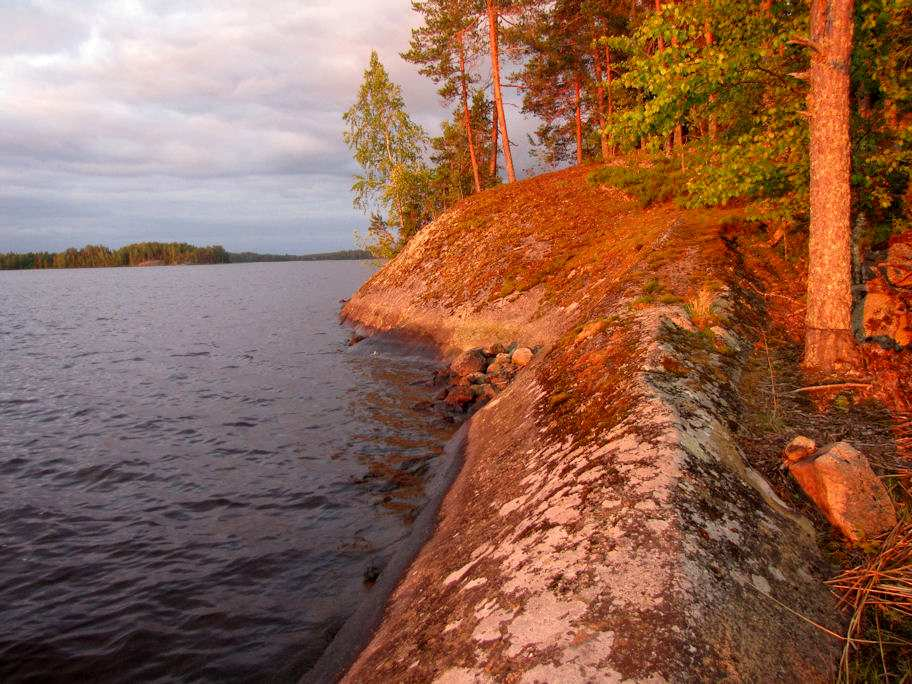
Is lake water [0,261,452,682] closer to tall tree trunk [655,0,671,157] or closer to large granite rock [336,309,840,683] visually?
large granite rock [336,309,840,683]

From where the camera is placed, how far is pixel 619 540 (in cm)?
354

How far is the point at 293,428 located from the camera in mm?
13602

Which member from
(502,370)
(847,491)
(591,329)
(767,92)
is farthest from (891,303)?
(502,370)

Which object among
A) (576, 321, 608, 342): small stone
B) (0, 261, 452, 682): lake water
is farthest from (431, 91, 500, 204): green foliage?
(576, 321, 608, 342): small stone

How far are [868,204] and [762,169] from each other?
2.27 meters

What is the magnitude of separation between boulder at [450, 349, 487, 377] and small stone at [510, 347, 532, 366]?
1.02 meters

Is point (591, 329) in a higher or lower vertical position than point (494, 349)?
higher

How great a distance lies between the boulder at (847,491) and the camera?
13.0ft

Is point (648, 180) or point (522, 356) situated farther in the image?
point (648, 180)

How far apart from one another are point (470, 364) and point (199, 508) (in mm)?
7634

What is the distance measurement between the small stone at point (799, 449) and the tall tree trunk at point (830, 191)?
9.85 feet

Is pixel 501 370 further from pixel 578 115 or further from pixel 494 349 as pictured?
pixel 578 115

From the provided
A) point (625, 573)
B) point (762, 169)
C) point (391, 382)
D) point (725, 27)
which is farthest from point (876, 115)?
point (391, 382)

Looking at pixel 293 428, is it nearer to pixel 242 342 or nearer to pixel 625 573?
pixel 625 573
